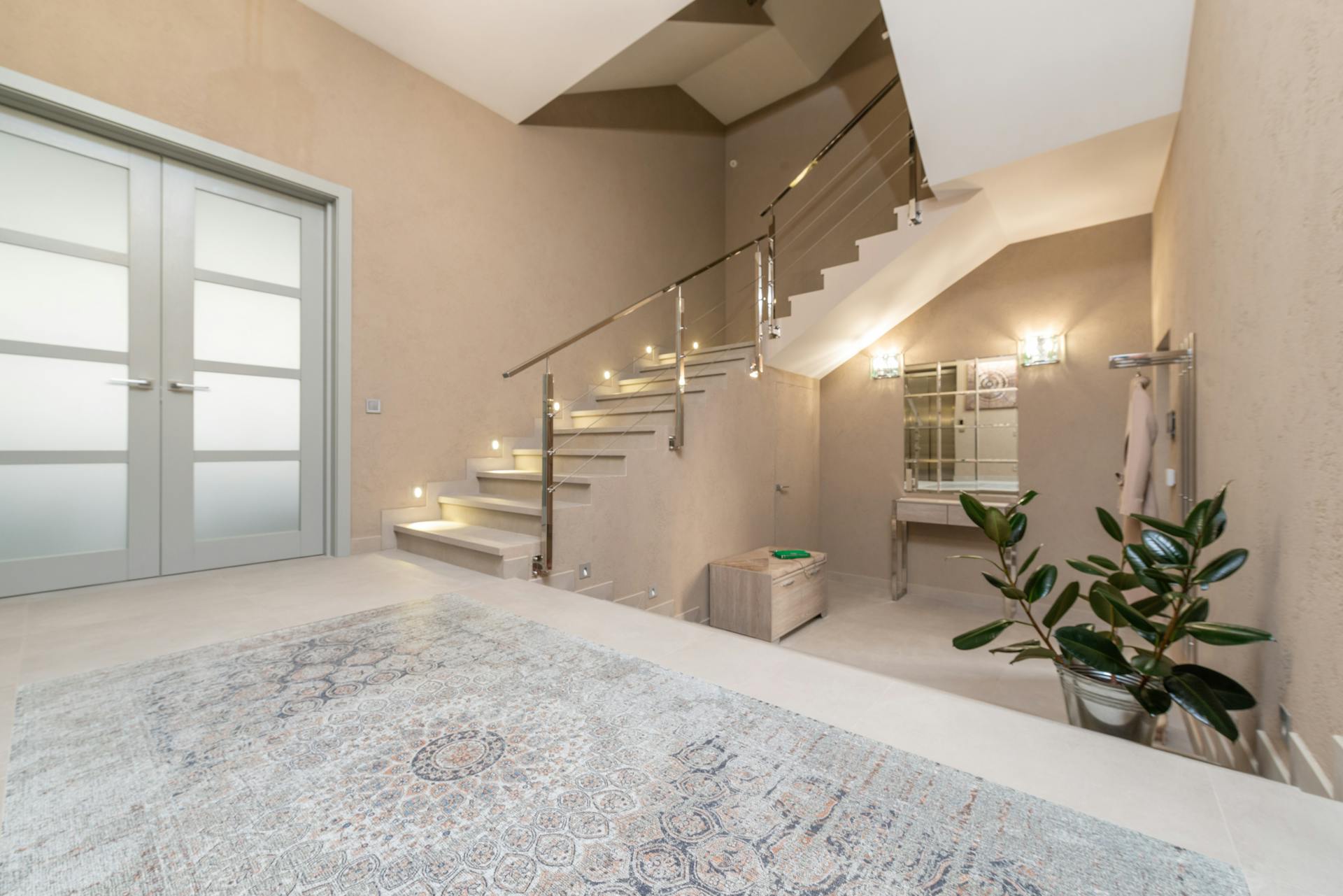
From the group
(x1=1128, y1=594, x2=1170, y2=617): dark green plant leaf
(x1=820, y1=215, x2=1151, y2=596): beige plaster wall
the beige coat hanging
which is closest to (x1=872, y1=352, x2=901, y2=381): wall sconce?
(x1=820, y1=215, x2=1151, y2=596): beige plaster wall

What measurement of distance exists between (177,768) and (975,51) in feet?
12.9

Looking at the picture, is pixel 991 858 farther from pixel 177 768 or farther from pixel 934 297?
pixel 934 297

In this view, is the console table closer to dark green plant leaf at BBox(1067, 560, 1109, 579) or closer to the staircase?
the staircase

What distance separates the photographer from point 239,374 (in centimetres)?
331

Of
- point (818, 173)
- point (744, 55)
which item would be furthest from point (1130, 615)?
point (744, 55)

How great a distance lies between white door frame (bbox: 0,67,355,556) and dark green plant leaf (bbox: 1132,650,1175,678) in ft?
12.8

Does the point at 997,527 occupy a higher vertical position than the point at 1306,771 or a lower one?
higher

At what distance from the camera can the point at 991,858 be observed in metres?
0.92

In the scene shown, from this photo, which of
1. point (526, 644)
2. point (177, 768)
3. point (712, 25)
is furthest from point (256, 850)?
point (712, 25)

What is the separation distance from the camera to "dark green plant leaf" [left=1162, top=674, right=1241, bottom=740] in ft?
3.86

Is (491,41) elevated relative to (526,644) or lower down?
elevated

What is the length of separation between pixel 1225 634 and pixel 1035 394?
3.94 meters

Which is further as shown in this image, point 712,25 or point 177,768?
point 712,25

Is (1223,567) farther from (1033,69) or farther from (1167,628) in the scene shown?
(1033,69)
